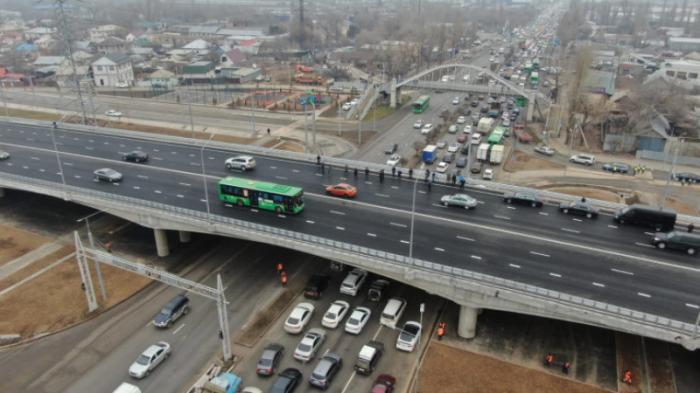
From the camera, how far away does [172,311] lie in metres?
42.2

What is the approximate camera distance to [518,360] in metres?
37.2

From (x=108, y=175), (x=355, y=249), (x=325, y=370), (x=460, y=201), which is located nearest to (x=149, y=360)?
(x=325, y=370)

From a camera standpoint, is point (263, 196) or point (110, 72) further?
point (110, 72)

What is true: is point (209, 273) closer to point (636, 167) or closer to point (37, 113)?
point (636, 167)

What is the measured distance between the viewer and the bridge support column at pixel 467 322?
3850 cm

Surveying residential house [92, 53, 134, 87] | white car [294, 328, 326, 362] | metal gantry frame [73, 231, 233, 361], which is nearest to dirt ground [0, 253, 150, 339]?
metal gantry frame [73, 231, 233, 361]

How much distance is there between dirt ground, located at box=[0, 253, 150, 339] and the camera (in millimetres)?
42406

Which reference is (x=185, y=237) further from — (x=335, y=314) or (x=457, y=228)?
(x=457, y=228)

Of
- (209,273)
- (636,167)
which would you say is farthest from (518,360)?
(636,167)

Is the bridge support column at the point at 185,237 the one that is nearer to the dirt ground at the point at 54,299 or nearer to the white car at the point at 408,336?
the dirt ground at the point at 54,299

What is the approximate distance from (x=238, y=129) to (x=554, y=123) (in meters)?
68.7

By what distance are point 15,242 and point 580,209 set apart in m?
62.8

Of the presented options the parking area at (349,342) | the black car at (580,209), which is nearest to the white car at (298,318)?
the parking area at (349,342)

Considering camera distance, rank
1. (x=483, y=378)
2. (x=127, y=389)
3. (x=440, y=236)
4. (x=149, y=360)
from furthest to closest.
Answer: (x=440, y=236), (x=149, y=360), (x=483, y=378), (x=127, y=389)
